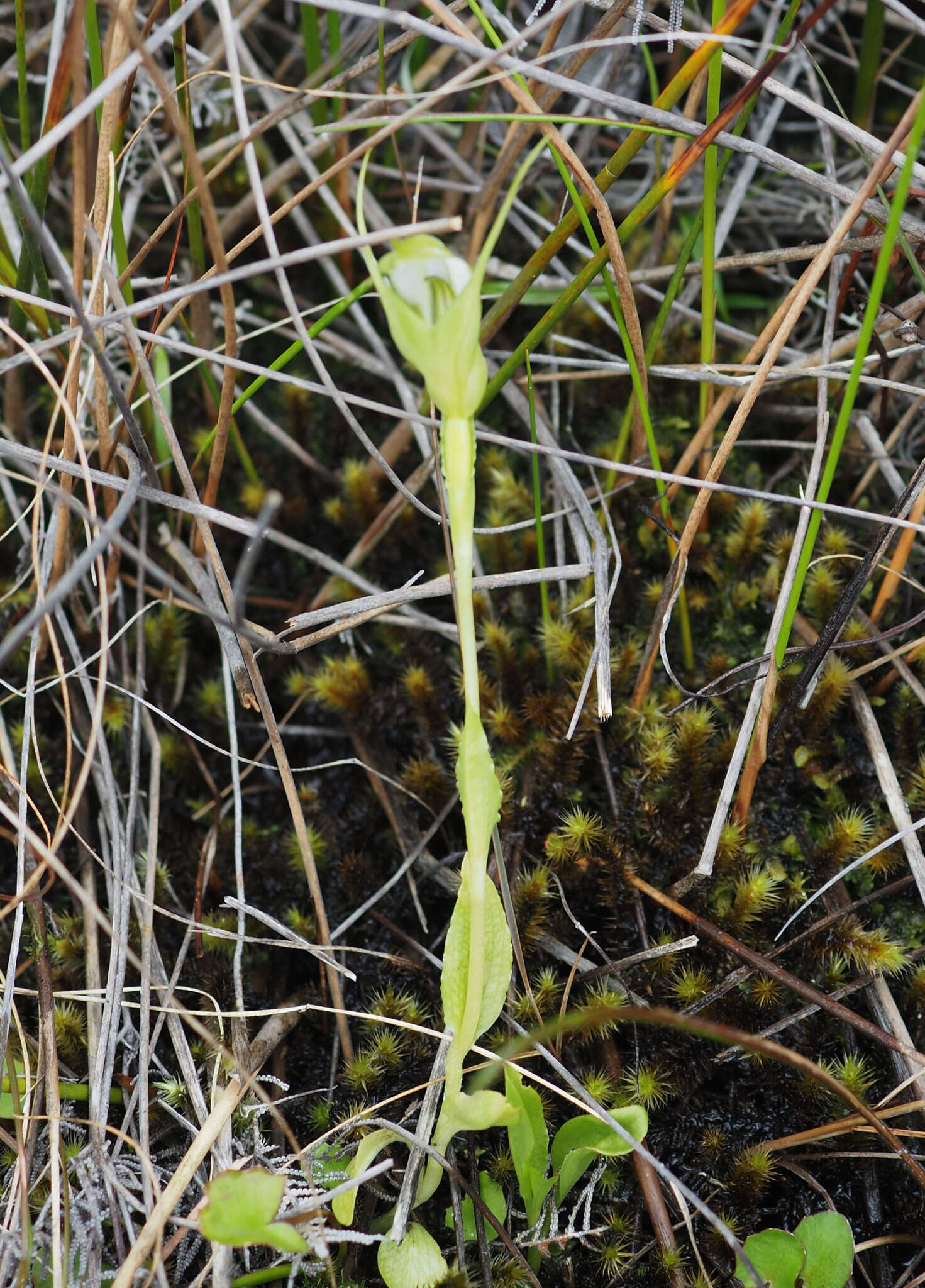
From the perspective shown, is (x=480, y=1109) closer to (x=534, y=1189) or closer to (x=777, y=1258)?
(x=534, y=1189)

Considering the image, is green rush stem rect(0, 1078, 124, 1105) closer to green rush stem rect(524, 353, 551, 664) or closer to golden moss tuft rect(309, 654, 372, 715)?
golden moss tuft rect(309, 654, 372, 715)

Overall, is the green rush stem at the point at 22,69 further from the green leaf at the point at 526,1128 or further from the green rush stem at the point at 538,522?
the green leaf at the point at 526,1128

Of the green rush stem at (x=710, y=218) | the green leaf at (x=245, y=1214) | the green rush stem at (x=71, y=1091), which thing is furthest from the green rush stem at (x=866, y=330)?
the green rush stem at (x=71, y=1091)

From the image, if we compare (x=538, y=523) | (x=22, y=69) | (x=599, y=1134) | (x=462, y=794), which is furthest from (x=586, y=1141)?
(x=22, y=69)

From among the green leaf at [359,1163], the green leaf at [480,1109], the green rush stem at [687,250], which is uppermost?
the green rush stem at [687,250]

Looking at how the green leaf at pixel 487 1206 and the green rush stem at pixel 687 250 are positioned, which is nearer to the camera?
the green leaf at pixel 487 1206

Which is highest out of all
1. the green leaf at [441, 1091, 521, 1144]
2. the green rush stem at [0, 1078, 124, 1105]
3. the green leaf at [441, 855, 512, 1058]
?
the green leaf at [441, 855, 512, 1058]

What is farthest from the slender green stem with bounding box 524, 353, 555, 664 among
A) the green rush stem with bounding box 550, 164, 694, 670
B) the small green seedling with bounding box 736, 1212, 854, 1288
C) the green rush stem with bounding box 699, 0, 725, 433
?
the small green seedling with bounding box 736, 1212, 854, 1288
